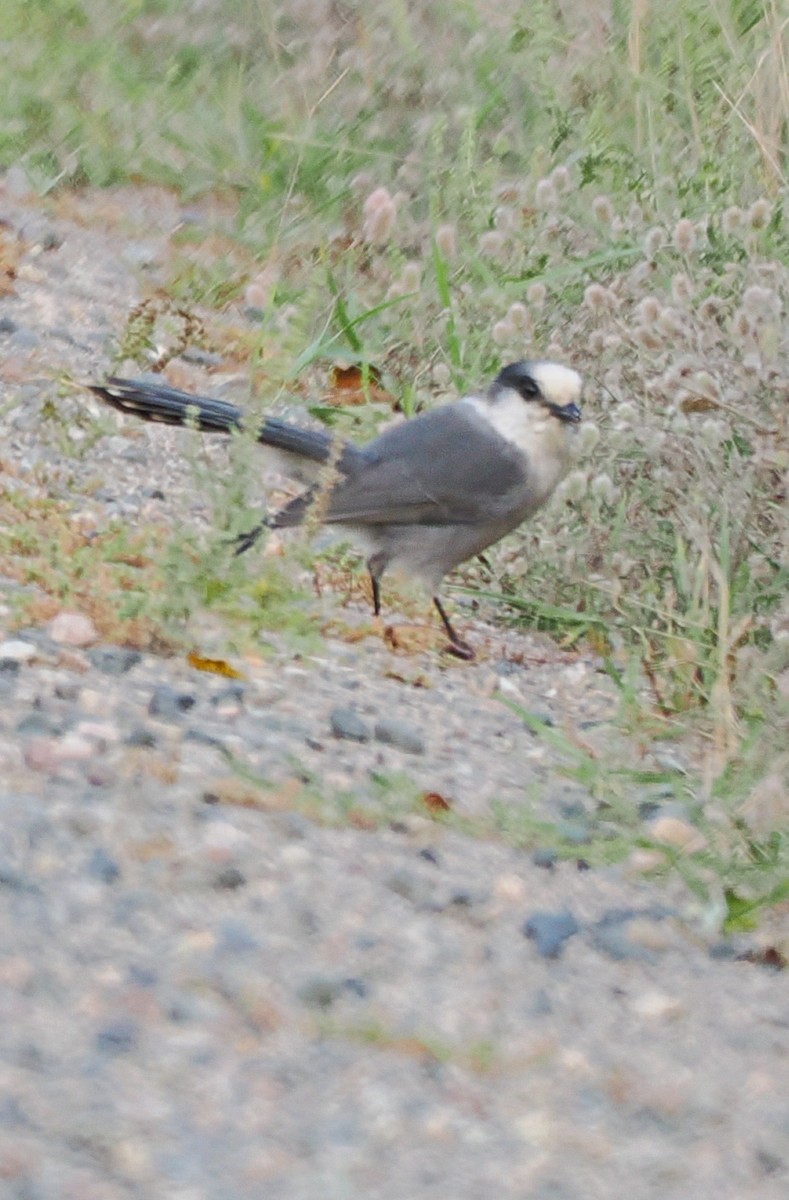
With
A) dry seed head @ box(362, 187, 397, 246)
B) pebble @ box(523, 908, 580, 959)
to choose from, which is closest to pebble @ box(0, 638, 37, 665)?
pebble @ box(523, 908, 580, 959)

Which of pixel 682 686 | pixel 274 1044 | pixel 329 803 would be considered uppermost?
pixel 274 1044

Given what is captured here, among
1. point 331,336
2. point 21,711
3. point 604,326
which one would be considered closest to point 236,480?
point 21,711

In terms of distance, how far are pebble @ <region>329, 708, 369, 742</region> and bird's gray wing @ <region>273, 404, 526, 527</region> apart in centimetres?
121

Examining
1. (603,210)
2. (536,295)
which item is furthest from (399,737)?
(603,210)

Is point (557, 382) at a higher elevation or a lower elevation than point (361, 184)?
higher

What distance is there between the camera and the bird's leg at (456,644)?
456 cm

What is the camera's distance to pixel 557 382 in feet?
15.8

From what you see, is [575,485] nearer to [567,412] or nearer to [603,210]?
[567,412]

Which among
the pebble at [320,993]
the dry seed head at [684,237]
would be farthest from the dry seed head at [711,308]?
the pebble at [320,993]

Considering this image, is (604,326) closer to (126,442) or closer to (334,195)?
(126,442)

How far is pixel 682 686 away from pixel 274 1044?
1.84 metres

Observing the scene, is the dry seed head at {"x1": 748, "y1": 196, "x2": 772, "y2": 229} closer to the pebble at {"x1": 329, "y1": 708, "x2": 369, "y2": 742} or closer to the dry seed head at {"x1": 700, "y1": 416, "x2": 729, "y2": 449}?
the dry seed head at {"x1": 700, "y1": 416, "x2": 729, "y2": 449}

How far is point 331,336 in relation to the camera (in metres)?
6.42

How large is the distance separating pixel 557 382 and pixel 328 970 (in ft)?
7.79
